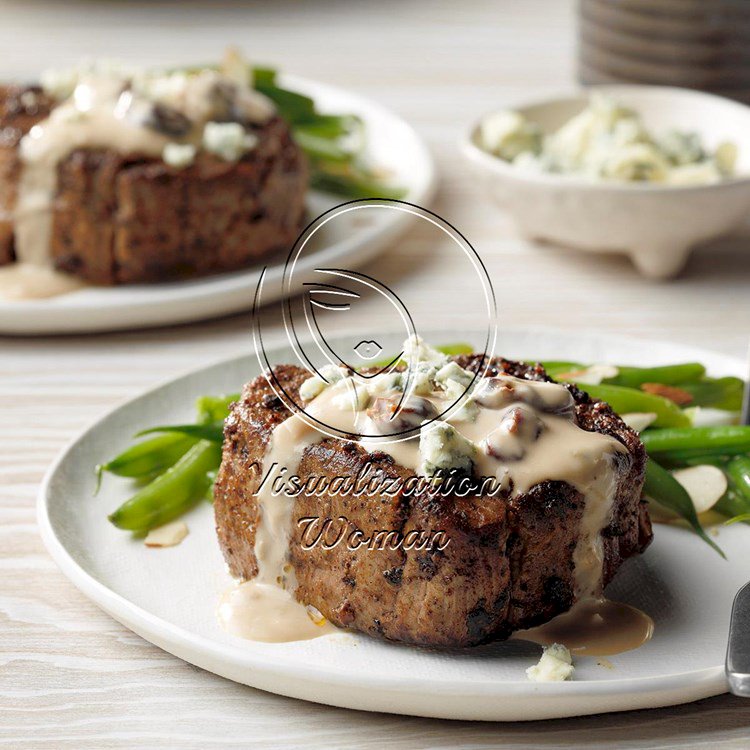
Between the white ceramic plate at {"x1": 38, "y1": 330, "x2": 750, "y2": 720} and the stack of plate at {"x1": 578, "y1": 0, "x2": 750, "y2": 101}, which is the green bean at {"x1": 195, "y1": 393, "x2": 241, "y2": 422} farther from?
the stack of plate at {"x1": 578, "y1": 0, "x2": 750, "y2": 101}

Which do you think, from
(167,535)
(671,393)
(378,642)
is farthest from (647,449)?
(167,535)

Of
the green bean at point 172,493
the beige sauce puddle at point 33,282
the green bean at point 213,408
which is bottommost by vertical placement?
the beige sauce puddle at point 33,282

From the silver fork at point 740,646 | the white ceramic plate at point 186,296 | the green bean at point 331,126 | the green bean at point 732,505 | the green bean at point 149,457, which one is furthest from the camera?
the green bean at point 331,126

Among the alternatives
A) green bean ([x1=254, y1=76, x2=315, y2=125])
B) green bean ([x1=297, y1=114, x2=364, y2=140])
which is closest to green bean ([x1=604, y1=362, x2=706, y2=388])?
green bean ([x1=297, y1=114, x2=364, y2=140])

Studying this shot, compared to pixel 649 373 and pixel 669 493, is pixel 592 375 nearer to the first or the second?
pixel 649 373

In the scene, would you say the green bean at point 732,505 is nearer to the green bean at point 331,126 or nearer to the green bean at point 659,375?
the green bean at point 659,375

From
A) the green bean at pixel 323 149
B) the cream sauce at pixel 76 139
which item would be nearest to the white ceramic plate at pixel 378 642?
the cream sauce at pixel 76 139
